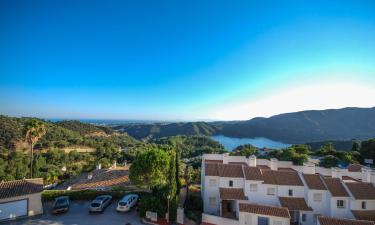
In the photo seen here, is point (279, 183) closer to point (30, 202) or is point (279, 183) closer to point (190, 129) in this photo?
point (30, 202)

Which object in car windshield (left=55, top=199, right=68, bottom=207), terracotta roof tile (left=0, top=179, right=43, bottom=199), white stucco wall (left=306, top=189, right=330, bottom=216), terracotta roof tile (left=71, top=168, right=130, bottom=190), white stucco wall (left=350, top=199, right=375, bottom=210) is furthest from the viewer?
terracotta roof tile (left=71, top=168, right=130, bottom=190)

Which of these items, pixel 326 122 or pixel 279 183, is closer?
pixel 279 183

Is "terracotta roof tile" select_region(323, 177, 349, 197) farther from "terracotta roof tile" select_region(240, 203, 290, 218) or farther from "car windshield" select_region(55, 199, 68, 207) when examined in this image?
"car windshield" select_region(55, 199, 68, 207)

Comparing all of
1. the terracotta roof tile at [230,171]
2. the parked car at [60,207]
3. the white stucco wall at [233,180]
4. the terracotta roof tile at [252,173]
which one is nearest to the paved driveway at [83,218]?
the parked car at [60,207]

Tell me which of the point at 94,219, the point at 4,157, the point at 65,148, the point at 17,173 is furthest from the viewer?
the point at 65,148

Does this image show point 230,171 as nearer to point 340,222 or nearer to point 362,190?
point 340,222

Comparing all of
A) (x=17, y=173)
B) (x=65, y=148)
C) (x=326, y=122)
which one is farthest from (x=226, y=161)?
(x=326, y=122)

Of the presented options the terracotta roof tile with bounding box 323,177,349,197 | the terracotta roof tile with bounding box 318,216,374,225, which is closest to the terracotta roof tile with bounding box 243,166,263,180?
the terracotta roof tile with bounding box 323,177,349,197
